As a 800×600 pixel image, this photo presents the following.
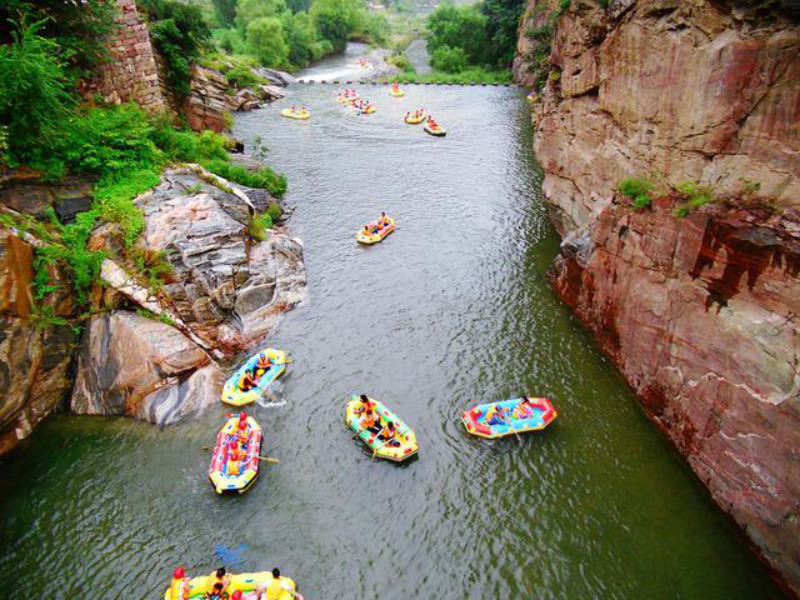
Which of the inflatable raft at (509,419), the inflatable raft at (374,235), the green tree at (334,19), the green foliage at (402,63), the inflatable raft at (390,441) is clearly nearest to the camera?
the inflatable raft at (390,441)

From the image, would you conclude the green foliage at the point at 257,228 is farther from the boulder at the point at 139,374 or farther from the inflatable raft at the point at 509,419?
the inflatable raft at the point at 509,419

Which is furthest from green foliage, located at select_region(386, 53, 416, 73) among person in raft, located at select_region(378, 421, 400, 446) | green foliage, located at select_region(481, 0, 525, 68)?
person in raft, located at select_region(378, 421, 400, 446)

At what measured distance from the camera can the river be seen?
1135 cm

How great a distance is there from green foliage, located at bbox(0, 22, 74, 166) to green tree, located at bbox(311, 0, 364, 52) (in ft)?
213

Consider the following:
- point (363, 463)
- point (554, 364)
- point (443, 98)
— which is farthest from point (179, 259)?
point (443, 98)

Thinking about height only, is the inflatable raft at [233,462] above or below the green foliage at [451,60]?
below

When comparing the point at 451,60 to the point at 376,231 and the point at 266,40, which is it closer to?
the point at 266,40

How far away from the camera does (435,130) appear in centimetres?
3881

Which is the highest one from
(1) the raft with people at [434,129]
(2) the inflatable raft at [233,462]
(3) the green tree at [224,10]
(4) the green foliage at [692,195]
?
(3) the green tree at [224,10]

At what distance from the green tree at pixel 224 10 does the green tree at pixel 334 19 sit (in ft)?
39.1

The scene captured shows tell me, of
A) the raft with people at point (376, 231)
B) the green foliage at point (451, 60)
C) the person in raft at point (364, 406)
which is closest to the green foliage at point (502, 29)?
the green foliage at point (451, 60)

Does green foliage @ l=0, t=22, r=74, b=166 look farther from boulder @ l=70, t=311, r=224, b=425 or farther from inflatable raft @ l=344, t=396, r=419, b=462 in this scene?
inflatable raft @ l=344, t=396, r=419, b=462

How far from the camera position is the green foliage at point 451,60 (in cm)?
6312

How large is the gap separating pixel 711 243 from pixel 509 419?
283 inches
